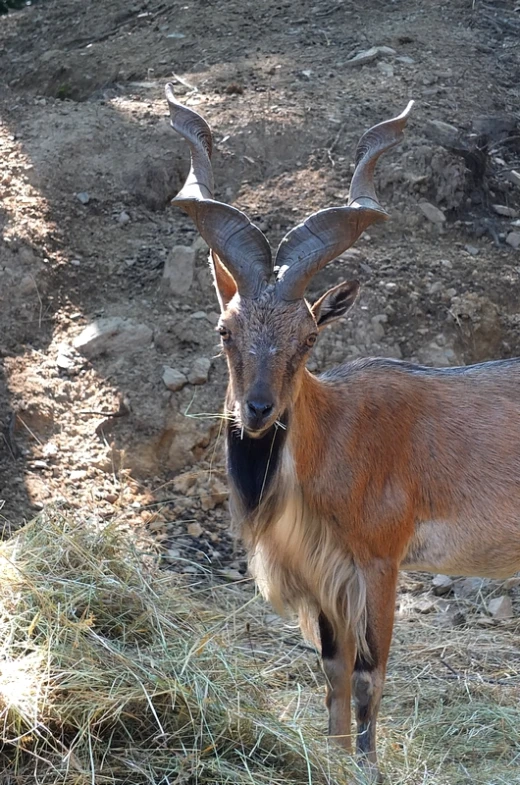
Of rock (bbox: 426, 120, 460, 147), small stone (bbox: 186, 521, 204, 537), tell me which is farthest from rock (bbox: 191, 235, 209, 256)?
rock (bbox: 426, 120, 460, 147)

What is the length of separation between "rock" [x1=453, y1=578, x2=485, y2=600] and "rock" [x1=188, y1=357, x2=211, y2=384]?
277cm

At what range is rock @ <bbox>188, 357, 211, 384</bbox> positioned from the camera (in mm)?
9195

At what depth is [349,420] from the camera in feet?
21.9

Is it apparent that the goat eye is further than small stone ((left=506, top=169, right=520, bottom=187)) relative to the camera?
No

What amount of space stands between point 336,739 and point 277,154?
21.5 feet

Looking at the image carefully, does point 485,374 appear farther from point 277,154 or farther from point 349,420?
point 277,154

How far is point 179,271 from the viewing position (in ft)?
32.6

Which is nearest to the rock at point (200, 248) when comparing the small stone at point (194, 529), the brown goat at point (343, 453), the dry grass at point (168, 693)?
the small stone at point (194, 529)

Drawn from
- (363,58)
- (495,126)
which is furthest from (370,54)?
(495,126)

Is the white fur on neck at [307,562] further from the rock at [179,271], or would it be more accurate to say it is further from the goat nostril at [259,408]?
the rock at [179,271]

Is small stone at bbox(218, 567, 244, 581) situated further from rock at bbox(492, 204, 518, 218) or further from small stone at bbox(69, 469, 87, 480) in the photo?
rock at bbox(492, 204, 518, 218)

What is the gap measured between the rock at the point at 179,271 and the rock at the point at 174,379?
1.00 meters

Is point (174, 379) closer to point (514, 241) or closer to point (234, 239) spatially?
point (234, 239)

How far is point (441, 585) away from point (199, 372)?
2.75 metres
